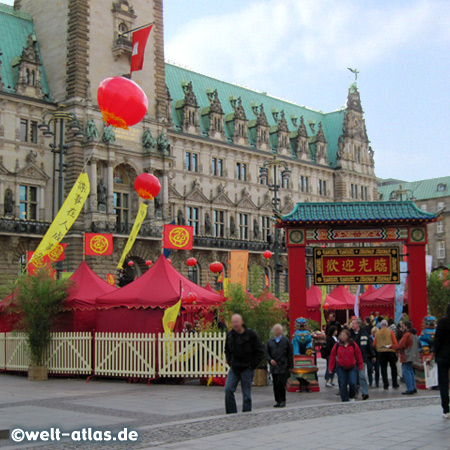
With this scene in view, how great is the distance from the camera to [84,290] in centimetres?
2167

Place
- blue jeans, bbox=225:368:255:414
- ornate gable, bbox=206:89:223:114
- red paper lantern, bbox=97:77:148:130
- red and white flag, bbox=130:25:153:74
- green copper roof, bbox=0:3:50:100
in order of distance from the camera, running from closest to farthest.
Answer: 1. blue jeans, bbox=225:368:255:414
2. red paper lantern, bbox=97:77:148:130
3. red and white flag, bbox=130:25:153:74
4. green copper roof, bbox=0:3:50:100
5. ornate gable, bbox=206:89:223:114

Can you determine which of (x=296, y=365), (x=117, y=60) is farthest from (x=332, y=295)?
(x=296, y=365)

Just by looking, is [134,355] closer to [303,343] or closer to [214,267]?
[303,343]

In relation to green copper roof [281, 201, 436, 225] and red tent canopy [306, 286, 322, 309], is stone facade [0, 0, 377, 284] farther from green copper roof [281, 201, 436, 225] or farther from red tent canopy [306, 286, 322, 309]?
green copper roof [281, 201, 436, 225]

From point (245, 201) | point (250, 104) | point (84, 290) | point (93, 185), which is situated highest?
A: point (250, 104)

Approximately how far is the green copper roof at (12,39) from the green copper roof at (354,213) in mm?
30961

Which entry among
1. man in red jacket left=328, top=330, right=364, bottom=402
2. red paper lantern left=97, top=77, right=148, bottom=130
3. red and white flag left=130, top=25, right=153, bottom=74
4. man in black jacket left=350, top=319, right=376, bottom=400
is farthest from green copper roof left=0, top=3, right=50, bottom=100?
man in red jacket left=328, top=330, right=364, bottom=402

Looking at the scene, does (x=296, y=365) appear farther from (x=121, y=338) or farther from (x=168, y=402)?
(x=121, y=338)

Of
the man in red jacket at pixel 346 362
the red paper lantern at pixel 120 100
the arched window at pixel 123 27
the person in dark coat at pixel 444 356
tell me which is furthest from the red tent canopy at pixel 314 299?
the person in dark coat at pixel 444 356

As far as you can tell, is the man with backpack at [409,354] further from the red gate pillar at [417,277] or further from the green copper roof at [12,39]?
the green copper roof at [12,39]

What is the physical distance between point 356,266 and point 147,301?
20.0 ft

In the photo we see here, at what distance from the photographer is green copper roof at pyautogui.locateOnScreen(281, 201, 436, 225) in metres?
20.0

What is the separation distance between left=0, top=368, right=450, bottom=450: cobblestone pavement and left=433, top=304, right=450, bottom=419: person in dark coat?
0.36 meters

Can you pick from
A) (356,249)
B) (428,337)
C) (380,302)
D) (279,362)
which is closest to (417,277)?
(356,249)
